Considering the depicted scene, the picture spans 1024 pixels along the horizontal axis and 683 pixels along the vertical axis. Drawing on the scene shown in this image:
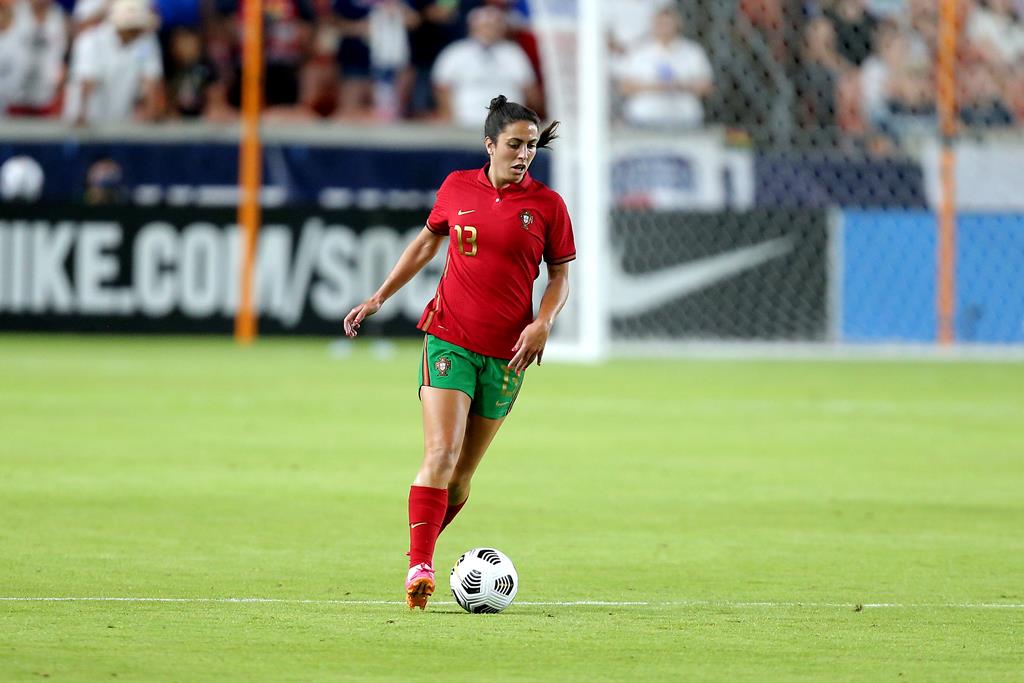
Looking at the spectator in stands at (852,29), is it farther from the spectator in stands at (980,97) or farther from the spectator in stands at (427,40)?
the spectator in stands at (427,40)

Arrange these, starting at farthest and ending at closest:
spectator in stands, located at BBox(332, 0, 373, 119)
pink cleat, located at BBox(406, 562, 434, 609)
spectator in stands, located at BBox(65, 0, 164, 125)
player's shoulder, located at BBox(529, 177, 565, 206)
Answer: spectator in stands, located at BBox(332, 0, 373, 119) < spectator in stands, located at BBox(65, 0, 164, 125) < player's shoulder, located at BBox(529, 177, 565, 206) < pink cleat, located at BBox(406, 562, 434, 609)

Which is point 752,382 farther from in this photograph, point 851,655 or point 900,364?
point 851,655

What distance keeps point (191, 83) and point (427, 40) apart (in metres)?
3.14

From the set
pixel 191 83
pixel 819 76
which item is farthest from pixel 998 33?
pixel 191 83

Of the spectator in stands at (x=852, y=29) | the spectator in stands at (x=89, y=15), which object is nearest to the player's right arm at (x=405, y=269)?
the spectator in stands at (x=852, y=29)

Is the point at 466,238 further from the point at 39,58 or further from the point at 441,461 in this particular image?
the point at 39,58

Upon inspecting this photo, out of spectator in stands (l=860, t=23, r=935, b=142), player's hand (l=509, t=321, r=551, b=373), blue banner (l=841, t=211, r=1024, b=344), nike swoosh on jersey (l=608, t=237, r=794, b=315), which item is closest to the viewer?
player's hand (l=509, t=321, r=551, b=373)

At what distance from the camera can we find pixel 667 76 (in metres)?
22.2

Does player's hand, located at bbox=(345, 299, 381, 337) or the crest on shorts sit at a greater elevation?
the crest on shorts

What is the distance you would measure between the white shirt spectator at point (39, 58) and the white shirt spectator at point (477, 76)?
4809 mm

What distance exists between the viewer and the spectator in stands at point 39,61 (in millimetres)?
24031

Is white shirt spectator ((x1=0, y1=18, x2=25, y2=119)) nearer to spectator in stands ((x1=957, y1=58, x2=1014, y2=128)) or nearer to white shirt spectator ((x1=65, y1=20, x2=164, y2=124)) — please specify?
white shirt spectator ((x1=65, y1=20, x2=164, y2=124))

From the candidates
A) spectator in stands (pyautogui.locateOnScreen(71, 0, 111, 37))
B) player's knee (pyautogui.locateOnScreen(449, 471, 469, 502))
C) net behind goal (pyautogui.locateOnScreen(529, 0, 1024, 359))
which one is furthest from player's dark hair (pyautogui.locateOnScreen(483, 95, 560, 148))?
spectator in stands (pyautogui.locateOnScreen(71, 0, 111, 37))

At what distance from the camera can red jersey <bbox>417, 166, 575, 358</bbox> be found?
23.5 feet
